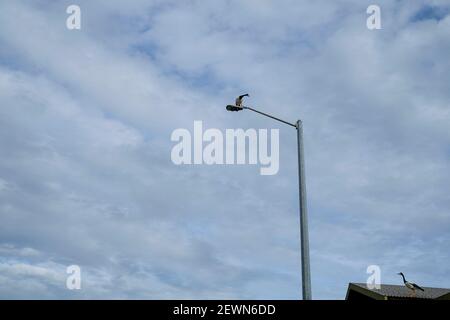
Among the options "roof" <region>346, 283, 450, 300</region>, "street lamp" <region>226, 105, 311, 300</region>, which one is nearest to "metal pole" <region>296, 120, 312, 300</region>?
"street lamp" <region>226, 105, 311, 300</region>

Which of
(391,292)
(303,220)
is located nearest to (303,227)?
(303,220)

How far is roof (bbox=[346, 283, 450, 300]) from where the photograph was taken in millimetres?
22000

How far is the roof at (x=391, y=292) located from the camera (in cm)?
2200

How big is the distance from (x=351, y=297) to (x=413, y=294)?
207 inches

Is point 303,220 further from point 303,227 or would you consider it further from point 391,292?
point 391,292

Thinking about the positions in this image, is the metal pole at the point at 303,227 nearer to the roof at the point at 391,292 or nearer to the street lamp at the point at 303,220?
the street lamp at the point at 303,220

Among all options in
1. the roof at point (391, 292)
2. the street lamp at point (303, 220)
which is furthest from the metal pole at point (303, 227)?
the roof at point (391, 292)

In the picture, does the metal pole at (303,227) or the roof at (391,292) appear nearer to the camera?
the metal pole at (303,227)

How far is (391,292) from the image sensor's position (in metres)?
22.7
